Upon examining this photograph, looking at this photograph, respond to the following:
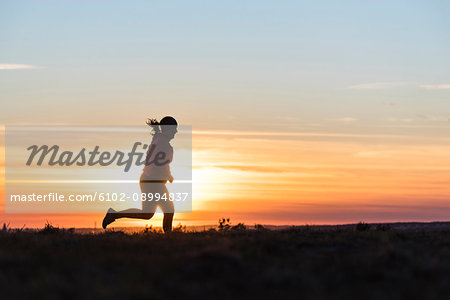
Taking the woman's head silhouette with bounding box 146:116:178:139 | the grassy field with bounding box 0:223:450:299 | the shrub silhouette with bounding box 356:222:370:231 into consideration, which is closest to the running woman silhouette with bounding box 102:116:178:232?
the woman's head silhouette with bounding box 146:116:178:139

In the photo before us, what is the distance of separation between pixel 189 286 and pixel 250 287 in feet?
2.85

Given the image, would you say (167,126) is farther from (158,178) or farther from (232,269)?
(232,269)

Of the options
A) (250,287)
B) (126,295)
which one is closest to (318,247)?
(250,287)

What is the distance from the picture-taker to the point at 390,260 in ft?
36.1

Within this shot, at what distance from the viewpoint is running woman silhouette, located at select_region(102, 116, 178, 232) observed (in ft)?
58.6

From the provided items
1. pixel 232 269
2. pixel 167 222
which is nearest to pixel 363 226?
→ pixel 167 222

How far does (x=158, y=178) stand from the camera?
18.0 m

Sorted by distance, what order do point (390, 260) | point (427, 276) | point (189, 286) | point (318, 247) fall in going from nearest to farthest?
1. point (189, 286)
2. point (427, 276)
3. point (390, 260)
4. point (318, 247)

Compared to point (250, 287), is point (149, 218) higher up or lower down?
higher up

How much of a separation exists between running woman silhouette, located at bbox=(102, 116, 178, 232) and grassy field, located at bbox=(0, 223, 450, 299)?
3862mm

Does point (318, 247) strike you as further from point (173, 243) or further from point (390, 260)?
point (173, 243)

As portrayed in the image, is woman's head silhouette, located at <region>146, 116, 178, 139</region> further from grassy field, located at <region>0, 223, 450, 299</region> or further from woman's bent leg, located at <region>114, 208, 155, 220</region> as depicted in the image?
grassy field, located at <region>0, 223, 450, 299</region>

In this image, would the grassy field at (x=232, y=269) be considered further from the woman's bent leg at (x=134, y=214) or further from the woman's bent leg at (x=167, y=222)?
the woman's bent leg at (x=167, y=222)

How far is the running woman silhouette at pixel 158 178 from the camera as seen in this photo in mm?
17875
